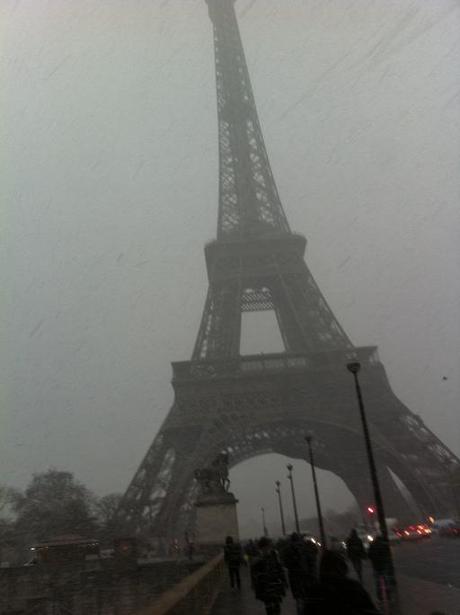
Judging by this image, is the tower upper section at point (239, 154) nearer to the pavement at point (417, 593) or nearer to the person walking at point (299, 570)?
the pavement at point (417, 593)

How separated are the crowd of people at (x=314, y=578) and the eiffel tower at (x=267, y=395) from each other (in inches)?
1141

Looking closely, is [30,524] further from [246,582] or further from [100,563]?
[246,582]

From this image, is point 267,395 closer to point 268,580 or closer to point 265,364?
point 265,364

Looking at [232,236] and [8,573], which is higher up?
[232,236]

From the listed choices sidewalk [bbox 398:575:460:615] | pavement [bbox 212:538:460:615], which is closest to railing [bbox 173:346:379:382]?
pavement [bbox 212:538:460:615]

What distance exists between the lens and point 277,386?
51906 millimetres

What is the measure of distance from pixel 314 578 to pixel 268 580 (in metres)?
2.46

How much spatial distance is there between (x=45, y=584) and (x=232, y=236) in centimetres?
4240

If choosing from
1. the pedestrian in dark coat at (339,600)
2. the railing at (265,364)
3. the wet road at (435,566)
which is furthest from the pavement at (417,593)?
the railing at (265,364)

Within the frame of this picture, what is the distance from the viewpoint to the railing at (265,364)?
168 feet

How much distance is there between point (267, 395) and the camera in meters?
51.6

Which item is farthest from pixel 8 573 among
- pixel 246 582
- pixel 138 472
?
pixel 138 472

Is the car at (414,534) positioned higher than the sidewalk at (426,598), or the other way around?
the car at (414,534)

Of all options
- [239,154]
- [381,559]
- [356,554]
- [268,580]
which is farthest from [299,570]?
[239,154]
